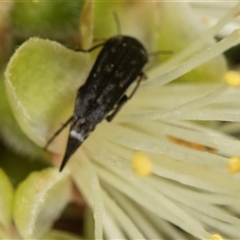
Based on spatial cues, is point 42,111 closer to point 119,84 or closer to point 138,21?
point 119,84

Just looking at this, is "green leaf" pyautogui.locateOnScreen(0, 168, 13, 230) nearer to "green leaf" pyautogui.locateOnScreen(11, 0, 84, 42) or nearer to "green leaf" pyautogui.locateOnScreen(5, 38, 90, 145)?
"green leaf" pyautogui.locateOnScreen(5, 38, 90, 145)

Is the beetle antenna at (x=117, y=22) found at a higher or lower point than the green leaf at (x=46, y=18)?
lower

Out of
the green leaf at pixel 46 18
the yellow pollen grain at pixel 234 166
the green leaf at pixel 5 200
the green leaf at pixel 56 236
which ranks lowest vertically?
the green leaf at pixel 56 236

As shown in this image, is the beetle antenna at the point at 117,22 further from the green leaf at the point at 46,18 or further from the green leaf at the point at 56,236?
the green leaf at the point at 56,236

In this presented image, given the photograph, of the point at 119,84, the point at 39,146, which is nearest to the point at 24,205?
the point at 39,146

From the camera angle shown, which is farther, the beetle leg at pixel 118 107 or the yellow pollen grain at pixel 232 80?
the beetle leg at pixel 118 107


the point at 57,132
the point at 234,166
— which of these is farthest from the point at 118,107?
the point at 234,166

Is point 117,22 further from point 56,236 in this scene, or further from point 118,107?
point 56,236

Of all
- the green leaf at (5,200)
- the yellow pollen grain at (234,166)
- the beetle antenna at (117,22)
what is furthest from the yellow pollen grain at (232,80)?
the green leaf at (5,200)
